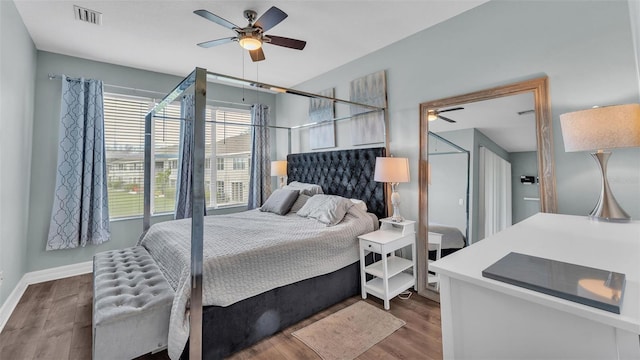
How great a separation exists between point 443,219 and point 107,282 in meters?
2.86

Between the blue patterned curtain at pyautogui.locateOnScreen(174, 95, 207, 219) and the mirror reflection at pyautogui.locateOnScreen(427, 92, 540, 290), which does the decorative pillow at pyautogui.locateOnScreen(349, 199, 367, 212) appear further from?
the blue patterned curtain at pyautogui.locateOnScreen(174, 95, 207, 219)

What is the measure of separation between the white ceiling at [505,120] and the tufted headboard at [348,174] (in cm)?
95

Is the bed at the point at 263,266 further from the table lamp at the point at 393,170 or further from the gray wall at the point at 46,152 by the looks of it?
the gray wall at the point at 46,152

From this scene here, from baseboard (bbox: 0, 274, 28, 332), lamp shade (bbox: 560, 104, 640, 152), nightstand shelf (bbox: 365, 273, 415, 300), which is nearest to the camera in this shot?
lamp shade (bbox: 560, 104, 640, 152)

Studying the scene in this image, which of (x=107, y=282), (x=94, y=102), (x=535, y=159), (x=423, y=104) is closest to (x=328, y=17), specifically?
(x=423, y=104)

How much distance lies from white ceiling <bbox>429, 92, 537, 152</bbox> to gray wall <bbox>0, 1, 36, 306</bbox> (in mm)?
3892

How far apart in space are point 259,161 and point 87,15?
2663 mm

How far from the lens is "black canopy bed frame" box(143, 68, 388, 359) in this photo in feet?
5.36

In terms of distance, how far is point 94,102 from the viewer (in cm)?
329

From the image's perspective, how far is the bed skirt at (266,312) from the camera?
1.75 metres

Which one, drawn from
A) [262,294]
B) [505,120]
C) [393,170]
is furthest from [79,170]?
[505,120]

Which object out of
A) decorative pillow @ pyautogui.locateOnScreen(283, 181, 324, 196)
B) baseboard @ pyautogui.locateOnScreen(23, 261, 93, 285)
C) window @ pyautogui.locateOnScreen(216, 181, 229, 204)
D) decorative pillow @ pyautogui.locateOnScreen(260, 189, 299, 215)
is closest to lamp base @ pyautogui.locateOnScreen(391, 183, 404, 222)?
decorative pillow @ pyautogui.locateOnScreen(283, 181, 324, 196)

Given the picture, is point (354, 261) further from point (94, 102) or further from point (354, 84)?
point (94, 102)

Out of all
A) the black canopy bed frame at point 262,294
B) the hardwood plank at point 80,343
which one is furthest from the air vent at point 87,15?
the hardwood plank at point 80,343
